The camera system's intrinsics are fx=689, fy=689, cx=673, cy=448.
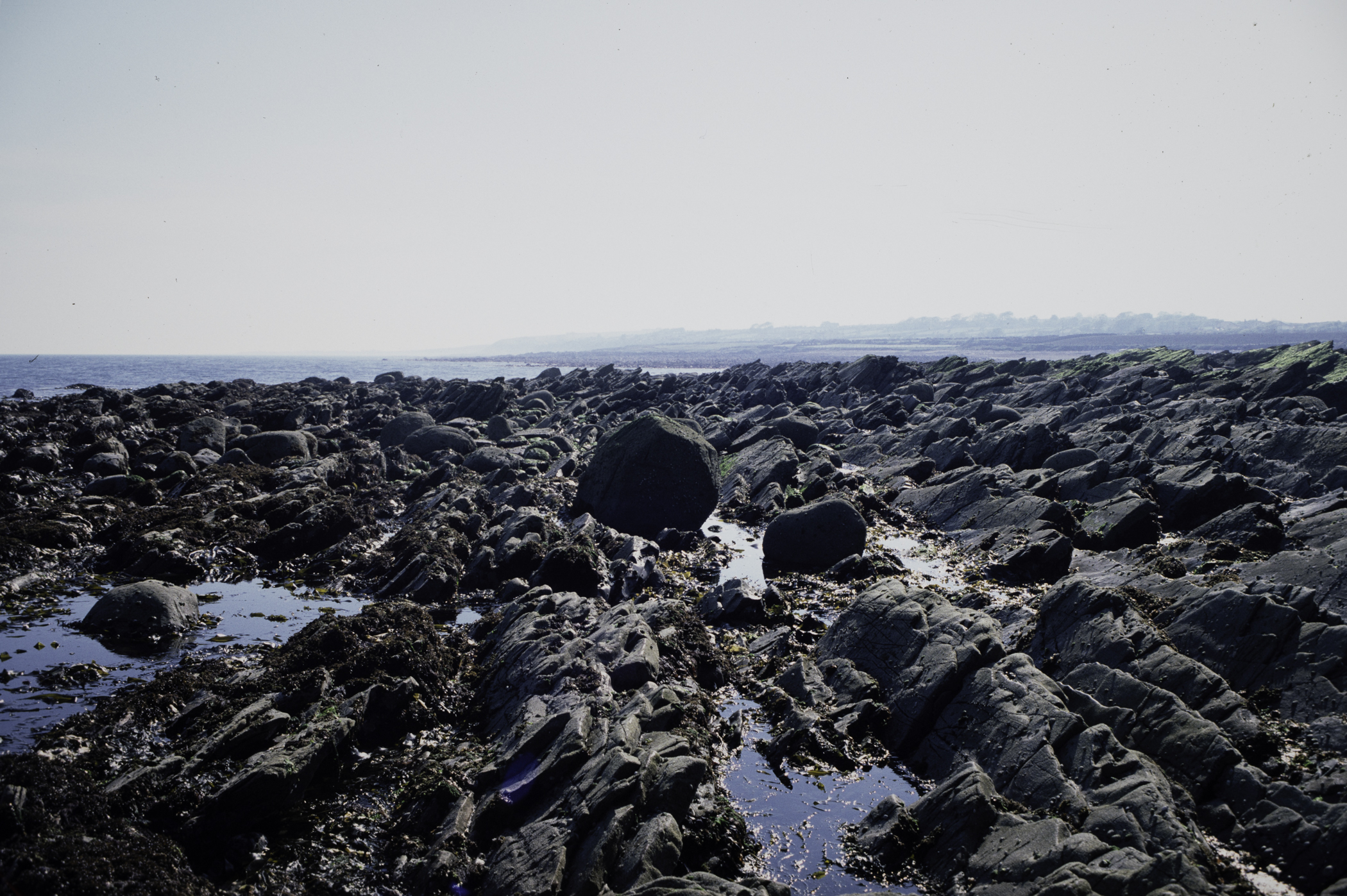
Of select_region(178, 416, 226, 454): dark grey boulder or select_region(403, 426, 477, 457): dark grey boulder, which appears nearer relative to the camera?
select_region(178, 416, 226, 454): dark grey boulder

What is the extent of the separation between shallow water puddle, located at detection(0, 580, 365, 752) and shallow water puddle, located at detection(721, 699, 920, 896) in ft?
35.5

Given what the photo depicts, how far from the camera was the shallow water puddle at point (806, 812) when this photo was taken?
29.8 ft

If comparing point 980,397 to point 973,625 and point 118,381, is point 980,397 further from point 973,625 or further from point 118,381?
point 118,381

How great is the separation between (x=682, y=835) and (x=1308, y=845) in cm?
775

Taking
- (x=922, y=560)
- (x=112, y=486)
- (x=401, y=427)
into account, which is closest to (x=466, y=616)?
(x=922, y=560)

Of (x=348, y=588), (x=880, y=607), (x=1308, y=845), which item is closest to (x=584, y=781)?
(x=880, y=607)

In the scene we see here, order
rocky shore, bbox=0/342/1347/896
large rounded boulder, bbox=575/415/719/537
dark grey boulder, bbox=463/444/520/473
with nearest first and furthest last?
rocky shore, bbox=0/342/1347/896
large rounded boulder, bbox=575/415/719/537
dark grey boulder, bbox=463/444/520/473

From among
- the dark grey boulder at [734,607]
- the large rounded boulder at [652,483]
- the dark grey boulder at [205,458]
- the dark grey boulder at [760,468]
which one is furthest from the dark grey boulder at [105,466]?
the dark grey boulder at [734,607]

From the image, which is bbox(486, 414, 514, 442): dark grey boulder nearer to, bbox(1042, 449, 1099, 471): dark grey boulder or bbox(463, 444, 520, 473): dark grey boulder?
bbox(463, 444, 520, 473): dark grey boulder

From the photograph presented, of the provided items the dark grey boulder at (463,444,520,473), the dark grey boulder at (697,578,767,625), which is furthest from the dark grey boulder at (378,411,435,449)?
the dark grey boulder at (697,578,767,625)

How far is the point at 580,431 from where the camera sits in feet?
138

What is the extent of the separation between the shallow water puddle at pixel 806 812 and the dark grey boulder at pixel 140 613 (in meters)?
12.9

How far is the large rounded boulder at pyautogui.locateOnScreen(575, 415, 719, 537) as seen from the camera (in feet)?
78.9

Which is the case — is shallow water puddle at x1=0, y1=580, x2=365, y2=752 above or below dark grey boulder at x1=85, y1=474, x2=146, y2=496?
below
